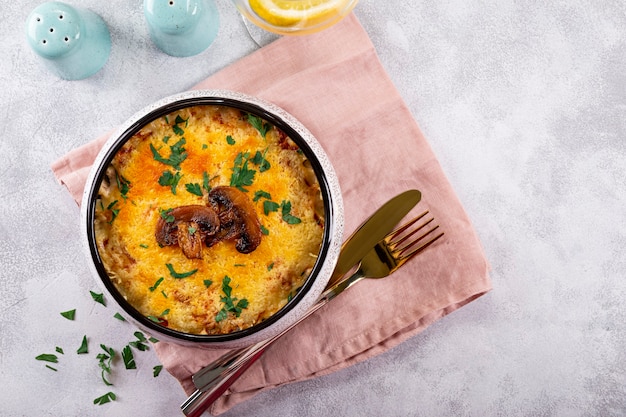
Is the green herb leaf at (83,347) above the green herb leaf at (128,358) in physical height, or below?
above

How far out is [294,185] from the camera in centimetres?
178

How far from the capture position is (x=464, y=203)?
236cm

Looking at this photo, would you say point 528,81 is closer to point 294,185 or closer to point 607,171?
point 607,171

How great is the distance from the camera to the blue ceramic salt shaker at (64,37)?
2.10 metres

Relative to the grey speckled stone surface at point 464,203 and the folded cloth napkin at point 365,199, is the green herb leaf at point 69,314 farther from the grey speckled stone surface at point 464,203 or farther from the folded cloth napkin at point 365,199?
the folded cloth napkin at point 365,199

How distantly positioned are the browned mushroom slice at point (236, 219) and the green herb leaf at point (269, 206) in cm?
5

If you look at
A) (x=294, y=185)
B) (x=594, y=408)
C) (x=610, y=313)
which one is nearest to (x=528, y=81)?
(x=610, y=313)

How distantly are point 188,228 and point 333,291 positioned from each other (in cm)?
62

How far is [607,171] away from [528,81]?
0.48 m

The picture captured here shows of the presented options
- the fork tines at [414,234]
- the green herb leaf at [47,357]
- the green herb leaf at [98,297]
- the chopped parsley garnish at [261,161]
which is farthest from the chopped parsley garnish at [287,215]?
the green herb leaf at [47,357]

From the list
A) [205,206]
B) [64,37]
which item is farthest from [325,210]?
[64,37]

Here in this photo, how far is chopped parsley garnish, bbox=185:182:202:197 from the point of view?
1742 mm

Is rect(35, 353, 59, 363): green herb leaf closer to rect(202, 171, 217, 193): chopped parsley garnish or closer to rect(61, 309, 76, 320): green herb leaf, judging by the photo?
Result: rect(61, 309, 76, 320): green herb leaf

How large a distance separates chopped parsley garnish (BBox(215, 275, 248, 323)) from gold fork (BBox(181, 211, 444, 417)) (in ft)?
0.95
